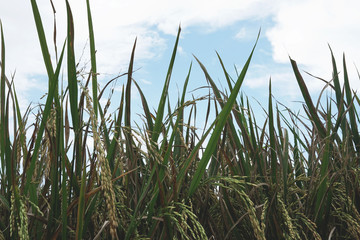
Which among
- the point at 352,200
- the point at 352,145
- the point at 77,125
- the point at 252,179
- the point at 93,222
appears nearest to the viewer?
the point at 77,125

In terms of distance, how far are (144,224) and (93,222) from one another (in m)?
0.18

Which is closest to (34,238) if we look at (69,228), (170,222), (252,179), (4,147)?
(69,228)

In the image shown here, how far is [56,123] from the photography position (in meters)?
1.37

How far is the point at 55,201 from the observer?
138 centimetres

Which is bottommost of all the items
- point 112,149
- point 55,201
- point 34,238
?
point 34,238

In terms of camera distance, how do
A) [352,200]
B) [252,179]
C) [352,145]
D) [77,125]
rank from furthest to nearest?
[352,145] → [352,200] → [252,179] → [77,125]

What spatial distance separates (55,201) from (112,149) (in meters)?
0.24

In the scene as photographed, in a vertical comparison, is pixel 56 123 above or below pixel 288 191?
above

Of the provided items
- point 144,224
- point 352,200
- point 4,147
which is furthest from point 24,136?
point 352,200

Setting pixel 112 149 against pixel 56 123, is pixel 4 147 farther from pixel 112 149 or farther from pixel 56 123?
pixel 112 149

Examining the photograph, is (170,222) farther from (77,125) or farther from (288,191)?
(288,191)

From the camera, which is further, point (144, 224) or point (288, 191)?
point (288, 191)

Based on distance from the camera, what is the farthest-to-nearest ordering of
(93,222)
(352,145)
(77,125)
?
1. (352,145)
2. (93,222)
3. (77,125)

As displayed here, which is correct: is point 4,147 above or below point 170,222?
above
